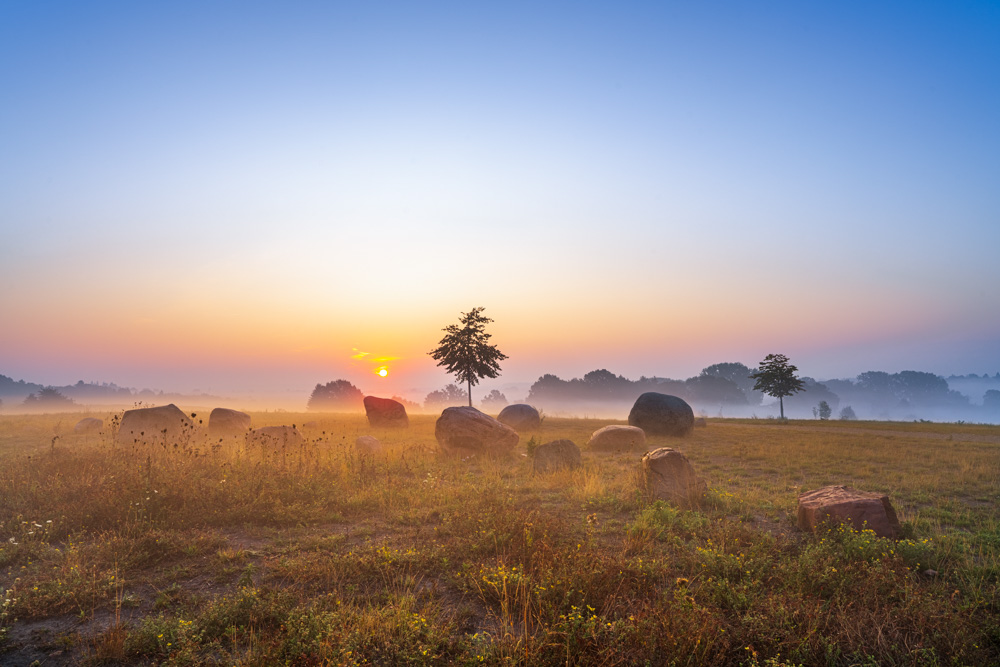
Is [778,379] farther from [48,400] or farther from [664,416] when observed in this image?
[48,400]

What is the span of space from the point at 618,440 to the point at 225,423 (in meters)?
19.9

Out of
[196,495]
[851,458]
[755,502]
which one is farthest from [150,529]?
[851,458]

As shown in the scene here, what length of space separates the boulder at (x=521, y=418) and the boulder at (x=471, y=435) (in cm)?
848

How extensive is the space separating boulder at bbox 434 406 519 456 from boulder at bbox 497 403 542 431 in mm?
8482

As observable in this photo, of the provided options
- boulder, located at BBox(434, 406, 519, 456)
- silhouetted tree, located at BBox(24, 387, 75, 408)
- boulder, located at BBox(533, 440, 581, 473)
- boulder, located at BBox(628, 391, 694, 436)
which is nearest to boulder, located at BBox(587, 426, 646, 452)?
boulder, located at BBox(434, 406, 519, 456)

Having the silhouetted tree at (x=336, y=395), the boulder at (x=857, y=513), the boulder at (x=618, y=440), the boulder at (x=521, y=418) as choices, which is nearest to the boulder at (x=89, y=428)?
the boulder at (x=521, y=418)

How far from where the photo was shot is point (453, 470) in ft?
46.5

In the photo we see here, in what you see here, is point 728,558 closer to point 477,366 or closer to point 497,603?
point 497,603

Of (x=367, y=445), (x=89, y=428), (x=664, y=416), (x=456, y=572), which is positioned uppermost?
(x=664, y=416)

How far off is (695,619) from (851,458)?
16490 mm

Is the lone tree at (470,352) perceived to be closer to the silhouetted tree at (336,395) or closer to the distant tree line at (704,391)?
the silhouetted tree at (336,395)

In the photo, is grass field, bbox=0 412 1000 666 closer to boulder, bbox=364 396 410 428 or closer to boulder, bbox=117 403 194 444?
boulder, bbox=117 403 194 444

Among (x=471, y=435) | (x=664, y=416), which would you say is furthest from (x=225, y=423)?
(x=664, y=416)

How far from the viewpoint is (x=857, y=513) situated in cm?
831
